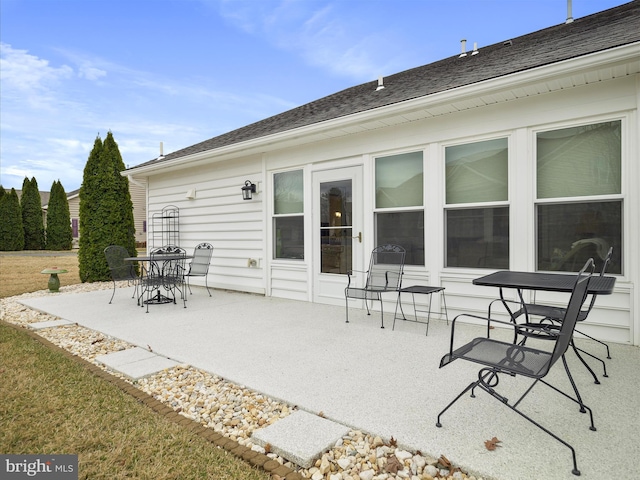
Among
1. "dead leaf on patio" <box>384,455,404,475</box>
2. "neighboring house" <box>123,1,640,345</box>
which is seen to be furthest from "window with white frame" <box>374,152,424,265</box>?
"dead leaf on patio" <box>384,455,404,475</box>

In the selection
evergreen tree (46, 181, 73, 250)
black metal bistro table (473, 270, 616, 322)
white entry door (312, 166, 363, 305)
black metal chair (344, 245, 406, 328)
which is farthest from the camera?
evergreen tree (46, 181, 73, 250)

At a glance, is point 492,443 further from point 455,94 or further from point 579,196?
point 455,94

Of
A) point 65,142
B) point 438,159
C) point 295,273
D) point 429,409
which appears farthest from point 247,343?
point 65,142

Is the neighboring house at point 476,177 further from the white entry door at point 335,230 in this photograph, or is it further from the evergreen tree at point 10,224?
the evergreen tree at point 10,224

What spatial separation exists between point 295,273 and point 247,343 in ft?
7.97

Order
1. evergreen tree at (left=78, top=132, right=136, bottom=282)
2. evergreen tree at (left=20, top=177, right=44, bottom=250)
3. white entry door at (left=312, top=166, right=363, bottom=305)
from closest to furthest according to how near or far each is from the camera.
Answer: white entry door at (left=312, top=166, right=363, bottom=305) < evergreen tree at (left=78, top=132, right=136, bottom=282) < evergreen tree at (left=20, top=177, right=44, bottom=250)

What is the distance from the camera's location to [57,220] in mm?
19781

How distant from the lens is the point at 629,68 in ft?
10.5

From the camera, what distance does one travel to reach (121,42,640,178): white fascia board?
10.0ft

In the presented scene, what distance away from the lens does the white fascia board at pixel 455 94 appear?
3058mm

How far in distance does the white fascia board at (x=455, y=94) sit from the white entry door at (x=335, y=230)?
74 centimetres

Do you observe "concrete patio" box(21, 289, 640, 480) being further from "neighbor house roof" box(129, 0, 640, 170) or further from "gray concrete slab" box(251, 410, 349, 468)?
"neighbor house roof" box(129, 0, 640, 170)

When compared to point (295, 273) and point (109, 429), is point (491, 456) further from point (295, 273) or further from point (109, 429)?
point (295, 273)

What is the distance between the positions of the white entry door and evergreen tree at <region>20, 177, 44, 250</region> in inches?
844
